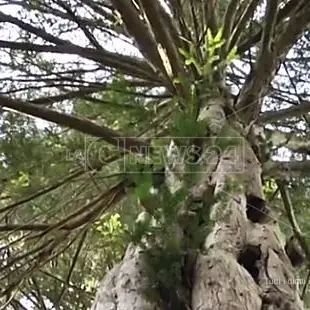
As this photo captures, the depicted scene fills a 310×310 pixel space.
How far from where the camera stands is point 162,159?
1510mm

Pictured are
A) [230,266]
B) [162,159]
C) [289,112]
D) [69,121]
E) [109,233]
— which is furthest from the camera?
[289,112]

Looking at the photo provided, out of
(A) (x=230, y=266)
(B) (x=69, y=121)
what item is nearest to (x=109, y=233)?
(B) (x=69, y=121)

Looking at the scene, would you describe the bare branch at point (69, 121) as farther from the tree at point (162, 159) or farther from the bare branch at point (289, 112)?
the bare branch at point (289, 112)

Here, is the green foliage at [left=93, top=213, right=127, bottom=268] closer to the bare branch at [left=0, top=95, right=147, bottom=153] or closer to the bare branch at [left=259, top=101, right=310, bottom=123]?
the bare branch at [left=0, top=95, right=147, bottom=153]

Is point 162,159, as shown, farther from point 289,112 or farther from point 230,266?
point 289,112

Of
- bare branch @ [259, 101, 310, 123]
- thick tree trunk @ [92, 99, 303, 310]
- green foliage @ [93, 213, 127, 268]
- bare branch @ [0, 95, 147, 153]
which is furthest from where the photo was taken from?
bare branch @ [259, 101, 310, 123]

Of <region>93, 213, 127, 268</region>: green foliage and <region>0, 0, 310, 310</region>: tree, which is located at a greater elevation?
<region>0, 0, 310, 310</region>: tree

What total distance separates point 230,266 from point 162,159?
0.38 m

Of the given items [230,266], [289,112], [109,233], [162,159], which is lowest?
[109,233]

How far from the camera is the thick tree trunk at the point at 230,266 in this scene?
1.14m

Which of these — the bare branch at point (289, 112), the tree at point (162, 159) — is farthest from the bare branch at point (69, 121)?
the bare branch at point (289, 112)

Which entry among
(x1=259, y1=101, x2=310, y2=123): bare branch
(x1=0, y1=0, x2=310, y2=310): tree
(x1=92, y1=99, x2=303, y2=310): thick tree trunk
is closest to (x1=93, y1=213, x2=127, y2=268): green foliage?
(x1=0, y1=0, x2=310, y2=310): tree

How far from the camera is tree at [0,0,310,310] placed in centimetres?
120

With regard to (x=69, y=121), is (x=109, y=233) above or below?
below
